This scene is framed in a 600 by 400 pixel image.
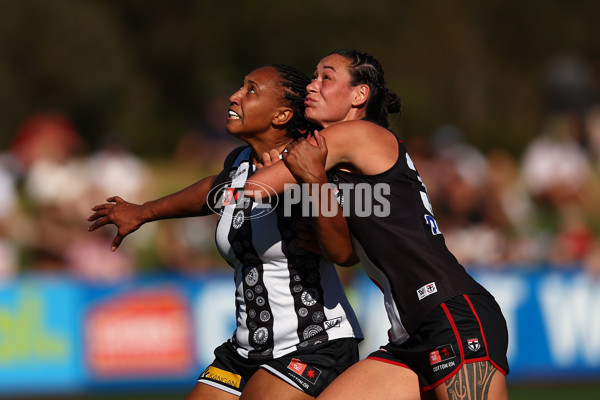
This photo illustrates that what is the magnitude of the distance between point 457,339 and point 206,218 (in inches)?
321

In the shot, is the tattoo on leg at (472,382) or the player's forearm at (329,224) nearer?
the tattoo on leg at (472,382)

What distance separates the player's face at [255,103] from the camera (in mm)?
4762

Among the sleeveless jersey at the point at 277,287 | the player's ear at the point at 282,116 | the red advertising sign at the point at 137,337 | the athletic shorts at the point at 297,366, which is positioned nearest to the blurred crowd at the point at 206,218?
the red advertising sign at the point at 137,337

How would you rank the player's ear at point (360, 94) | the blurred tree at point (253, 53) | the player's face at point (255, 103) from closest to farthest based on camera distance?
1. the player's ear at point (360, 94)
2. the player's face at point (255, 103)
3. the blurred tree at point (253, 53)

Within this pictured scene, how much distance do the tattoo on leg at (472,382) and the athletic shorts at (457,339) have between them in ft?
0.08

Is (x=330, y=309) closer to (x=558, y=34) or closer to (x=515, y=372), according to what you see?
(x=515, y=372)

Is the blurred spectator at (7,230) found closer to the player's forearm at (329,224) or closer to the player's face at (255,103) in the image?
the player's face at (255,103)

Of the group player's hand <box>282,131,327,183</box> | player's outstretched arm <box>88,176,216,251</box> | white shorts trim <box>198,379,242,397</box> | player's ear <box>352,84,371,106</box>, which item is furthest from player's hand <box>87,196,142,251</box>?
player's ear <box>352,84,371,106</box>

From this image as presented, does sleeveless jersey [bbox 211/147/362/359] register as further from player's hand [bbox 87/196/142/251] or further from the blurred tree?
the blurred tree

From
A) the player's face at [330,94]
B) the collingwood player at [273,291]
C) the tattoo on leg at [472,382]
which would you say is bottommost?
the tattoo on leg at [472,382]

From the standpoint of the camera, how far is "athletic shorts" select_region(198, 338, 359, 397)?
4559 millimetres

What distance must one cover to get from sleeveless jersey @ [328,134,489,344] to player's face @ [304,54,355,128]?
33cm

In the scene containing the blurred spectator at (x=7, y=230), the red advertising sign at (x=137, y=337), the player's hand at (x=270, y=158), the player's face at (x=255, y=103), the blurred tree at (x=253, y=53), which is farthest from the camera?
the blurred tree at (x=253, y=53)

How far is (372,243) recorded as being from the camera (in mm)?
4379
